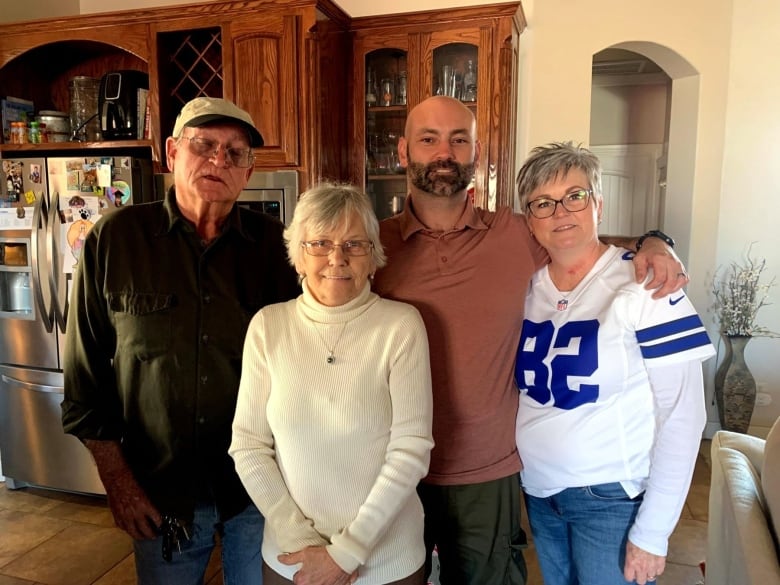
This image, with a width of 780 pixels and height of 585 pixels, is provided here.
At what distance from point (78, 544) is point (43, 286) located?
128 cm

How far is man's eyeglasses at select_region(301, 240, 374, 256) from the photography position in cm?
122

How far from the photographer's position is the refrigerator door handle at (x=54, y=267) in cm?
292

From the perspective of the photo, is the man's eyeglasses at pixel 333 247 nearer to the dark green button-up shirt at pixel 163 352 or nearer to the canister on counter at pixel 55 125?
the dark green button-up shirt at pixel 163 352

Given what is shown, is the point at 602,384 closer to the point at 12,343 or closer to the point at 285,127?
the point at 285,127

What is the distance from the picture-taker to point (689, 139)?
370 cm

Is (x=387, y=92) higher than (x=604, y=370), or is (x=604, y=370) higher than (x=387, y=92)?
(x=387, y=92)

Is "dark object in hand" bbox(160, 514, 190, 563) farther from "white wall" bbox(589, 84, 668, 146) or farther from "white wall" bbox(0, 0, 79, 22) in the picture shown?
"white wall" bbox(589, 84, 668, 146)

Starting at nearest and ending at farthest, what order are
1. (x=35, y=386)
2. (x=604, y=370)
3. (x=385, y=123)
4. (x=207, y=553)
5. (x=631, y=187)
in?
1. (x=604, y=370)
2. (x=207, y=553)
3. (x=35, y=386)
4. (x=385, y=123)
5. (x=631, y=187)

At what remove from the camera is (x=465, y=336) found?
1.42 m

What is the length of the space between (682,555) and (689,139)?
2.51 meters

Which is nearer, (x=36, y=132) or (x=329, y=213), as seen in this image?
(x=329, y=213)

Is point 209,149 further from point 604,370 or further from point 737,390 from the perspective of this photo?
point 737,390

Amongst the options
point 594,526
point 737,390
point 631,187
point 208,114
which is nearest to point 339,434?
point 594,526

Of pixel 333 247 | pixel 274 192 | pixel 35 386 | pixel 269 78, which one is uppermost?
pixel 269 78
